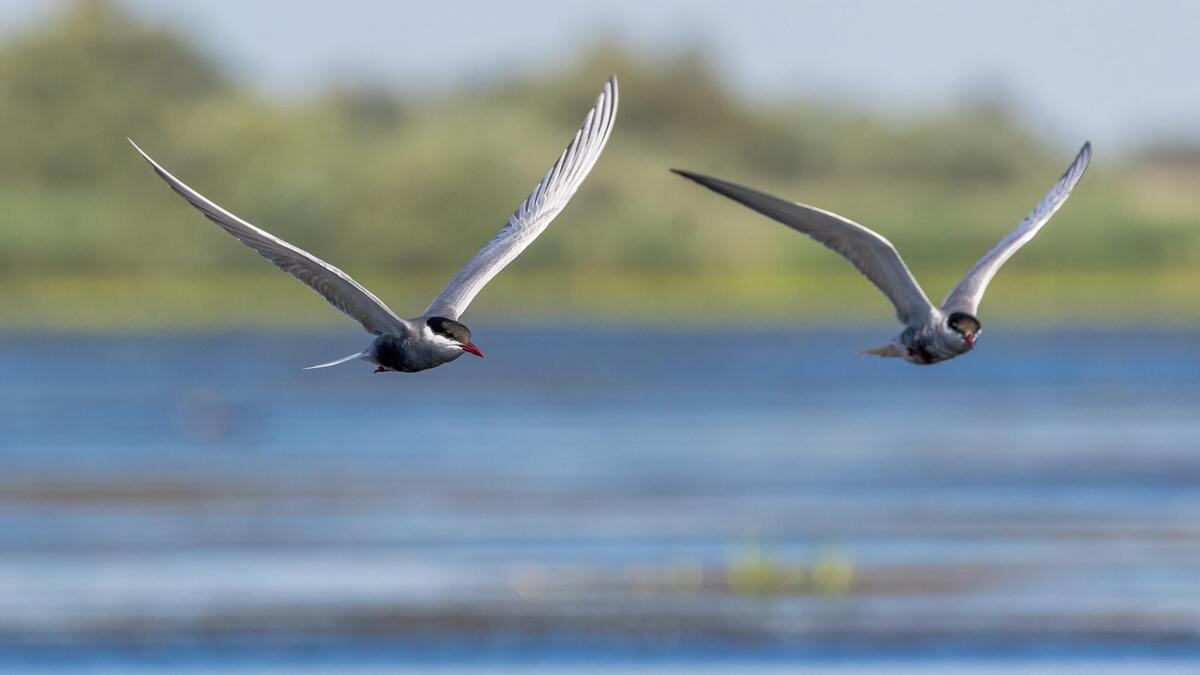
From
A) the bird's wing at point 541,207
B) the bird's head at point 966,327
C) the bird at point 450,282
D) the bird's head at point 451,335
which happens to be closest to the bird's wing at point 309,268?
the bird at point 450,282

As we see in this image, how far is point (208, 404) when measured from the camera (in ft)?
145

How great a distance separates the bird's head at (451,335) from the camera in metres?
10.8

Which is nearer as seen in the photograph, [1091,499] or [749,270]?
[1091,499]

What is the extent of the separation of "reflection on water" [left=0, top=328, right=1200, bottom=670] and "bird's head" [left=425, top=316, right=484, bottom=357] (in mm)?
13154

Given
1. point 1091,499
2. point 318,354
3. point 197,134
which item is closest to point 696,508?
point 1091,499

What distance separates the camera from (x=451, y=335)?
35.7 ft

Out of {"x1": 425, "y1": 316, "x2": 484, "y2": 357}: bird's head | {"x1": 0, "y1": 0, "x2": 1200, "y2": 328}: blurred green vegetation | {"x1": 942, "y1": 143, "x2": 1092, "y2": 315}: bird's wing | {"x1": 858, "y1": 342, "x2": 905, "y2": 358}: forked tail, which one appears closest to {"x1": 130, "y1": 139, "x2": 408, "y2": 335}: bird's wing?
{"x1": 425, "y1": 316, "x2": 484, "y2": 357}: bird's head

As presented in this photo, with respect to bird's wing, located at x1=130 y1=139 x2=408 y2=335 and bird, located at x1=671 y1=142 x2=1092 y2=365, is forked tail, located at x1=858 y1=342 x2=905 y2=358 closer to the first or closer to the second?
bird, located at x1=671 y1=142 x2=1092 y2=365

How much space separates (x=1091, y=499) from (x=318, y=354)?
3359 centimetres

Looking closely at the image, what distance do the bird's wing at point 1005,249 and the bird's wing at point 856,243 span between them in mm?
169

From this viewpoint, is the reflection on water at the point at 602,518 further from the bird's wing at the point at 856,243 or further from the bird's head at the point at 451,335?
the bird's head at the point at 451,335

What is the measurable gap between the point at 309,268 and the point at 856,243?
2.23m

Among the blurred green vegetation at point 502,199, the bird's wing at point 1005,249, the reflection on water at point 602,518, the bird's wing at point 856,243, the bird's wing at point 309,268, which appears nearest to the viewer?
the bird's wing at point 309,268

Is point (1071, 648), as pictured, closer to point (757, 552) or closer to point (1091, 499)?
point (757, 552)
